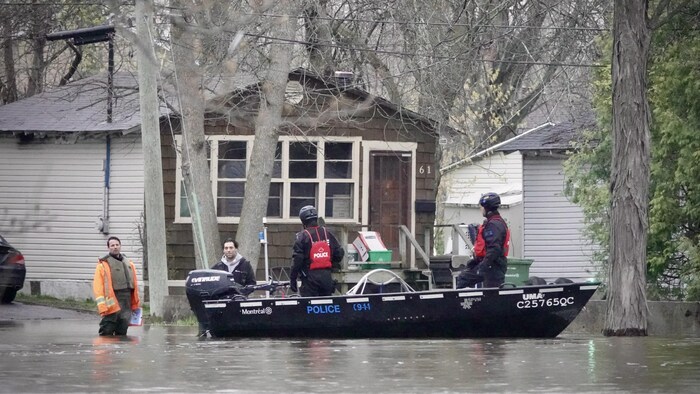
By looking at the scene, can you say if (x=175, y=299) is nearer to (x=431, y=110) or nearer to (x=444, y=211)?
(x=431, y=110)

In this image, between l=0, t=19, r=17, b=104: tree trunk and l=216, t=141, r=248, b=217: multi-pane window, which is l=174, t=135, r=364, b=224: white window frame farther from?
l=0, t=19, r=17, b=104: tree trunk

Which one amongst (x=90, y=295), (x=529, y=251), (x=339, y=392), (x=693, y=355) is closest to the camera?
(x=339, y=392)

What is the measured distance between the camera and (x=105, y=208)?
30.5 meters

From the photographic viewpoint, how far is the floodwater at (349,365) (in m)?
11.4

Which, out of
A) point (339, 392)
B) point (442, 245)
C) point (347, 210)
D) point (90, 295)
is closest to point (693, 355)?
point (339, 392)

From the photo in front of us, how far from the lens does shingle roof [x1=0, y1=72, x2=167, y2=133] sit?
98.5 feet

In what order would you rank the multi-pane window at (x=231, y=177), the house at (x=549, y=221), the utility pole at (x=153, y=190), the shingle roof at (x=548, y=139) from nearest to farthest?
1. the utility pole at (x=153, y=190)
2. the multi-pane window at (x=231, y=177)
3. the shingle roof at (x=548, y=139)
4. the house at (x=549, y=221)

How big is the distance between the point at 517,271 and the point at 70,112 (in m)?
10.7

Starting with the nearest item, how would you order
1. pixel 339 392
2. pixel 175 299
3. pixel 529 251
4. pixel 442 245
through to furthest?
pixel 339 392, pixel 175 299, pixel 529 251, pixel 442 245

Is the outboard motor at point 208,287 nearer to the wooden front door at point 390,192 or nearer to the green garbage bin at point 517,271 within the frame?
the green garbage bin at point 517,271

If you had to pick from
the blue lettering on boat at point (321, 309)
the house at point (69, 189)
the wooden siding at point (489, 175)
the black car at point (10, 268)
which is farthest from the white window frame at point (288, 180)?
the wooden siding at point (489, 175)

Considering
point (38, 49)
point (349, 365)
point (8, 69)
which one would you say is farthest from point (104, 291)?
point (38, 49)

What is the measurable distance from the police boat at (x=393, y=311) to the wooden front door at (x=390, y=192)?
1143 centimetres

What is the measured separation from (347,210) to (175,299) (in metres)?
6.71
